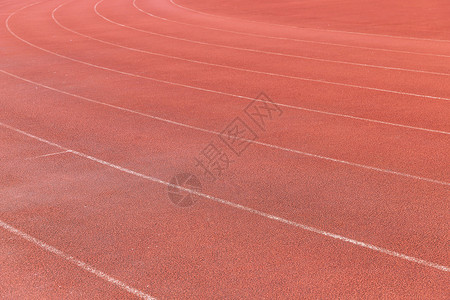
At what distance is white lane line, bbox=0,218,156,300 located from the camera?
16.3 ft

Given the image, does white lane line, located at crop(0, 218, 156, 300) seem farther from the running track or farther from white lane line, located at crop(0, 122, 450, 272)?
white lane line, located at crop(0, 122, 450, 272)

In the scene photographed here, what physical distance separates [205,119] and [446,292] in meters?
5.47

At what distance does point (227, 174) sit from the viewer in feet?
24.4

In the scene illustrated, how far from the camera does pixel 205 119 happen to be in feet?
31.4

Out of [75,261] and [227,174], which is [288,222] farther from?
[75,261]

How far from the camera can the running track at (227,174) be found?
5195 millimetres

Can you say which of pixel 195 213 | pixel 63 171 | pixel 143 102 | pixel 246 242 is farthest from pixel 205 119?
pixel 246 242

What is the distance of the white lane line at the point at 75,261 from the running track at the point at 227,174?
2cm

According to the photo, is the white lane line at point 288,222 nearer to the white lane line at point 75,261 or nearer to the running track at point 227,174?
the running track at point 227,174

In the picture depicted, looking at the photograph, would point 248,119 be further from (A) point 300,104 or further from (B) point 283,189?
(B) point 283,189

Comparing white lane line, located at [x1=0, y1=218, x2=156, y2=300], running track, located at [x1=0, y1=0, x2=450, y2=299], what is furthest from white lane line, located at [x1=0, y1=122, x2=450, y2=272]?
white lane line, located at [x1=0, y1=218, x2=156, y2=300]

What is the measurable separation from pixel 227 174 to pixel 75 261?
8.39ft

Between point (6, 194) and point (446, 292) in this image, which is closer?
point (446, 292)

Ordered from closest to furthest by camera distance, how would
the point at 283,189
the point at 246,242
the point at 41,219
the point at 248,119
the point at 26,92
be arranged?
1. the point at 246,242
2. the point at 41,219
3. the point at 283,189
4. the point at 248,119
5. the point at 26,92
